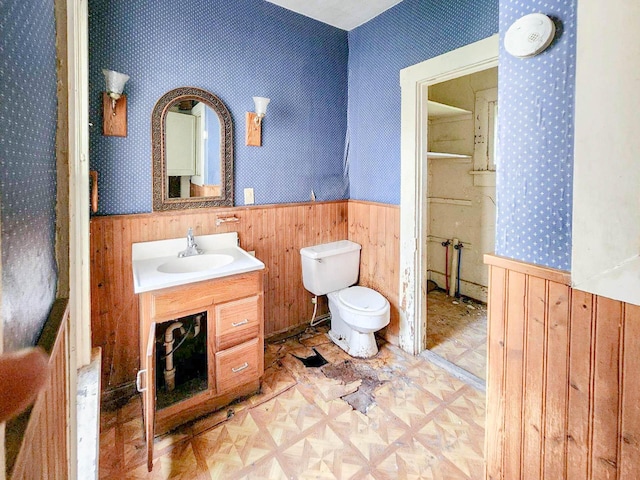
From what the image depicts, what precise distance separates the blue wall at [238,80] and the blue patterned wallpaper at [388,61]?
14 cm

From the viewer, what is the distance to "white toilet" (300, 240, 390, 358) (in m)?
2.39

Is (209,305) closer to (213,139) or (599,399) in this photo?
(213,139)

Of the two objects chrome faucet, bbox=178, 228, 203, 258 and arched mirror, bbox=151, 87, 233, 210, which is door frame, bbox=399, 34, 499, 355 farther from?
chrome faucet, bbox=178, 228, 203, 258

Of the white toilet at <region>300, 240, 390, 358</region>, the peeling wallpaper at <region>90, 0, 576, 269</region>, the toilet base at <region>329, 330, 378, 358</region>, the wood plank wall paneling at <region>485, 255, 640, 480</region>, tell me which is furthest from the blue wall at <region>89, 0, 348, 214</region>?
the wood plank wall paneling at <region>485, 255, 640, 480</region>

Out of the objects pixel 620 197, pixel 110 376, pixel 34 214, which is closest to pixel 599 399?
pixel 620 197

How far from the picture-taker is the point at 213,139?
227 cm

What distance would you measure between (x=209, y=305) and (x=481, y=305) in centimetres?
270

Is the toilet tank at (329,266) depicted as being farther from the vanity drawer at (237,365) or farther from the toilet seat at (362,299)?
the vanity drawer at (237,365)

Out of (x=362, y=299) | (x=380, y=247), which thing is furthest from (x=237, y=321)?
(x=380, y=247)

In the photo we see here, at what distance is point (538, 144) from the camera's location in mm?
1049

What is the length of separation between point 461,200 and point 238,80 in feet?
7.89

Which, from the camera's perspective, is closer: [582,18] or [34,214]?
[34,214]

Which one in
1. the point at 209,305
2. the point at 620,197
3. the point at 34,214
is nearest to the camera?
the point at 34,214

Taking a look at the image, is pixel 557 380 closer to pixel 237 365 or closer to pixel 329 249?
pixel 237 365
